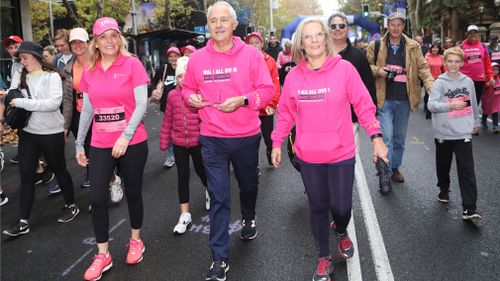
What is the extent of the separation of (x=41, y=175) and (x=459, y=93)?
614cm

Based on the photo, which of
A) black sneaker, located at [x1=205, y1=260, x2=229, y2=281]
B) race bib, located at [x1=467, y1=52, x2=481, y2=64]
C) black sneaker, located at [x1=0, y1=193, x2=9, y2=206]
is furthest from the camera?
race bib, located at [x1=467, y1=52, x2=481, y2=64]

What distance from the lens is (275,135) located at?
3744 mm

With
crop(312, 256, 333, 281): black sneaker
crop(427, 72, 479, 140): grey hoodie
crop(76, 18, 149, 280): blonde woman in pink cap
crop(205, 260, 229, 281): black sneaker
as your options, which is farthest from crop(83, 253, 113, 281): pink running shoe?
crop(427, 72, 479, 140): grey hoodie

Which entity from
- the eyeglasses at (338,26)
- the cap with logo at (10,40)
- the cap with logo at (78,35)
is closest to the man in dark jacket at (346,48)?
the eyeglasses at (338,26)

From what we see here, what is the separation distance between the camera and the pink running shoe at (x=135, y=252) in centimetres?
414

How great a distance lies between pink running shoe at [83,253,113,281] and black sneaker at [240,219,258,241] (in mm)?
1272

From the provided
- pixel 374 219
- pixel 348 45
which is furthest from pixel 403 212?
pixel 348 45

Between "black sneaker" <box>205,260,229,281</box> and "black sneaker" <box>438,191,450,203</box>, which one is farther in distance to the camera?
"black sneaker" <box>438,191,450,203</box>

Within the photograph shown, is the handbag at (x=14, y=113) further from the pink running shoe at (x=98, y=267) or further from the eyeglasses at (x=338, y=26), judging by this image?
the eyeglasses at (x=338, y=26)

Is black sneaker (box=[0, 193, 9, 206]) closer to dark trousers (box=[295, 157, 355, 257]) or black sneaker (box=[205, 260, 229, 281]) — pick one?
black sneaker (box=[205, 260, 229, 281])

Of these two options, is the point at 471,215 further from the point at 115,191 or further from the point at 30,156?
the point at 30,156

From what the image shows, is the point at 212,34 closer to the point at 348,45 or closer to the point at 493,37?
the point at 348,45

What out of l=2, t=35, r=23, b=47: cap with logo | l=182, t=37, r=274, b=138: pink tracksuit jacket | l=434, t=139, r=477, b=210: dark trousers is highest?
l=2, t=35, r=23, b=47: cap with logo

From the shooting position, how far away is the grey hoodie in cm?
498
